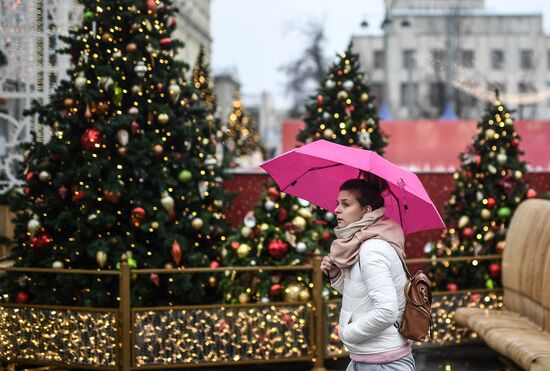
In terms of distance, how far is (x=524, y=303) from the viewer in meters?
7.66

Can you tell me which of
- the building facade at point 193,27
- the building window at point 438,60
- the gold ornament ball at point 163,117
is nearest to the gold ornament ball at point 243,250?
the gold ornament ball at point 163,117

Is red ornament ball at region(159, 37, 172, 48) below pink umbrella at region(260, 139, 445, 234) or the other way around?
the other way around

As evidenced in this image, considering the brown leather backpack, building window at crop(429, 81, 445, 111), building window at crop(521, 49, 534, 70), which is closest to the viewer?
the brown leather backpack

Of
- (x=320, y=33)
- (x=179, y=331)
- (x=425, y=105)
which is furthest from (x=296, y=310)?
(x=425, y=105)

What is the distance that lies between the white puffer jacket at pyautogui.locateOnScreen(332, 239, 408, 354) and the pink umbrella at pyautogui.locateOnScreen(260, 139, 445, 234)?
42 centimetres

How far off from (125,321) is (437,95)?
50996mm

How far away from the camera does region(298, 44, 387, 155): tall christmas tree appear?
40.8ft

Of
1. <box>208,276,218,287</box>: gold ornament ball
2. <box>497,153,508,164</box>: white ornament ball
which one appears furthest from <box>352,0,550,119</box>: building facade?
<box>208,276,218,287</box>: gold ornament ball

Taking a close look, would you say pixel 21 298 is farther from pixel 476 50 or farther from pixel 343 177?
pixel 476 50

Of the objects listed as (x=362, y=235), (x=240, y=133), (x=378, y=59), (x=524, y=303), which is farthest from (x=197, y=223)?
(x=378, y=59)

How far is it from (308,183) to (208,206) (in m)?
5.16

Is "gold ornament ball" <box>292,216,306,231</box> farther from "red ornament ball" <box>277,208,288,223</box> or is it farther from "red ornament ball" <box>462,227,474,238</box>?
"red ornament ball" <box>462,227,474,238</box>

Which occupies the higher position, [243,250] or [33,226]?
[33,226]

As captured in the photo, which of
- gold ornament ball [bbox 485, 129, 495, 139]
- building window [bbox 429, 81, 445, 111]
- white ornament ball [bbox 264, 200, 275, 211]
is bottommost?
white ornament ball [bbox 264, 200, 275, 211]
